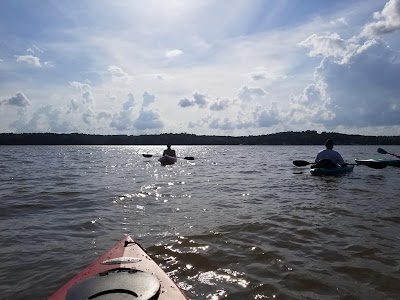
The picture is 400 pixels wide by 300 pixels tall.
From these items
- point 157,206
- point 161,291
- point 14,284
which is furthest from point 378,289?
point 157,206

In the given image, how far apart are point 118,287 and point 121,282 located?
0.12m

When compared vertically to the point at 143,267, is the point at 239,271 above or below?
below

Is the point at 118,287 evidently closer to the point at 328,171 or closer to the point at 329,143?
the point at 329,143

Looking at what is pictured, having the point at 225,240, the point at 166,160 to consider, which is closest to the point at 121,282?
the point at 225,240

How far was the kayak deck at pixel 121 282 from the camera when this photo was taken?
11.9 ft

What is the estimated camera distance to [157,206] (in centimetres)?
1102

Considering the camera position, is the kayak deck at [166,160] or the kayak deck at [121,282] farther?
the kayak deck at [166,160]

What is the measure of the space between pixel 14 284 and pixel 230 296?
337 cm

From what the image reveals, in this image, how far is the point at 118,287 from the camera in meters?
3.71

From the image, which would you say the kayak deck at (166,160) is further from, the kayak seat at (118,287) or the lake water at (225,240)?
the kayak seat at (118,287)

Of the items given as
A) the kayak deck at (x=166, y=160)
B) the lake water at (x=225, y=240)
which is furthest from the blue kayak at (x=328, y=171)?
the kayak deck at (x=166, y=160)

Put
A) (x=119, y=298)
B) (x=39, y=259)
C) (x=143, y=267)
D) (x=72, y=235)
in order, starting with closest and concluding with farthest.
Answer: (x=119, y=298), (x=143, y=267), (x=39, y=259), (x=72, y=235)

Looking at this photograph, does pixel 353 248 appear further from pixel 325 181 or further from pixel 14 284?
pixel 325 181

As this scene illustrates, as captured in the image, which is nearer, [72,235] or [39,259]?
[39,259]
